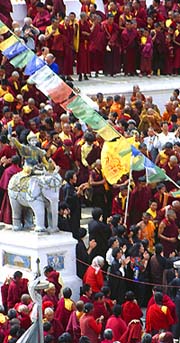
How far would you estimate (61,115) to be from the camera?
109 ft

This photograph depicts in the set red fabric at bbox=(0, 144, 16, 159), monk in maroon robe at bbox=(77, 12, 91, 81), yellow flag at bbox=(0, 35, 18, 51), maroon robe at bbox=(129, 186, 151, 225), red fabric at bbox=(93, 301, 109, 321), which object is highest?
yellow flag at bbox=(0, 35, 18, 51)

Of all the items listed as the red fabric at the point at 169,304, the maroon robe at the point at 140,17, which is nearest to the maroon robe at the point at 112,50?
the maroon robe at the point at 140,17

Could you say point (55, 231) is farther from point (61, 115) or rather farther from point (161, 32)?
point (161, 32)

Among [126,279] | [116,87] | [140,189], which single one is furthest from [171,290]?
[116,87]

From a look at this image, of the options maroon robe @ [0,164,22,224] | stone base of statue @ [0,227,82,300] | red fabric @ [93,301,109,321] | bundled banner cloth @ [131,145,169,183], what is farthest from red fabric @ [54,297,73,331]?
bundled banner cloth @ [131,145,169,183]

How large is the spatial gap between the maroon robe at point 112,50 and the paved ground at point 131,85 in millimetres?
199

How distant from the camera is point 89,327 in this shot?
2483 centimetres

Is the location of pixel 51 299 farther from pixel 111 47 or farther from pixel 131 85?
pixel 111 47

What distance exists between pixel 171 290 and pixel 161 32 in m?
12.6

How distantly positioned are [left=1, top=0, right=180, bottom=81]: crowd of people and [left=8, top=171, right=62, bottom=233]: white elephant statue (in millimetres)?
8944

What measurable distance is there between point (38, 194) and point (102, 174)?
329cm

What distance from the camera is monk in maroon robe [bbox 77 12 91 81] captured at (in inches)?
1464

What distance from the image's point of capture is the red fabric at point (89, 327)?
977 inches

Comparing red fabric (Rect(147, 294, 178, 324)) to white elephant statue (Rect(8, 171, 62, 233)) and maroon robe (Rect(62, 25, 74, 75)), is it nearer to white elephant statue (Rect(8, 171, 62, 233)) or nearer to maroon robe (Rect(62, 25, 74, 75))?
white elephant statue (Rect(8, 171, 62, 233))
